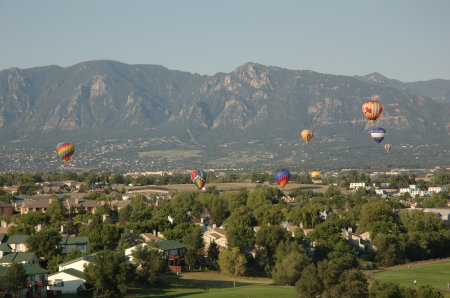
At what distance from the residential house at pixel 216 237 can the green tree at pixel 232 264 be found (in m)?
7.25

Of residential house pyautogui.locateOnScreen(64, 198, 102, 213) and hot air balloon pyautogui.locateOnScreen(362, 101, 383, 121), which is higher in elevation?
hot air balloon pyautogui.locateOnScreen(362, 101, 383, 121)

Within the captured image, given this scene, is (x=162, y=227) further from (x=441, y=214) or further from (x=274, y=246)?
(x=441, y=214)

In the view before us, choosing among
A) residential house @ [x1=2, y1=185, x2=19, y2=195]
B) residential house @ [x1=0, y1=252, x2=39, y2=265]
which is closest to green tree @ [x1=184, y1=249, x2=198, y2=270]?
residential house @ [x1=0, y1=252, x2=39, y2=265]

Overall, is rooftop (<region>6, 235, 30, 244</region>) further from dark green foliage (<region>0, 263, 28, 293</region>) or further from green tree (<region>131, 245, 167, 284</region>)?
dark green foliage (<region>0, 263, 28, 293</region>)

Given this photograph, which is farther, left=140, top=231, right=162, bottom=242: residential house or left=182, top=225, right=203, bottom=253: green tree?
left=140, top=231, right=162, bottom=242: residential house

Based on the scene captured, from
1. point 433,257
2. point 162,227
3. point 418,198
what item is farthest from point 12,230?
point 418,198

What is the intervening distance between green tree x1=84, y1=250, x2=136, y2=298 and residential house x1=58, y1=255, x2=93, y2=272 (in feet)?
13.4

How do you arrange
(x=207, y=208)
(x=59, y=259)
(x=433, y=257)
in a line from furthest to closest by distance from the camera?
(x=207, y=208) → (x=433, y=257) → (x=59, y=259)

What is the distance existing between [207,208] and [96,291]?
64515 millimetres

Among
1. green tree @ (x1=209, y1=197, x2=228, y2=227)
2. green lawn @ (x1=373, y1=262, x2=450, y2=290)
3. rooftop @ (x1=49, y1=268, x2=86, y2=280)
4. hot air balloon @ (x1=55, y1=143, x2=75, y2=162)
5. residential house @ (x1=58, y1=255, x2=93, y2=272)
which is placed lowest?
green lawn @ (x1=373, y1=262, x2=450, y2=290)

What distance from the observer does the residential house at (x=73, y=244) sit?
8181 cm

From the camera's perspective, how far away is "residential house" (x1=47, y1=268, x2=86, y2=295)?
220 ft

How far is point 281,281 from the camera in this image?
252 feet

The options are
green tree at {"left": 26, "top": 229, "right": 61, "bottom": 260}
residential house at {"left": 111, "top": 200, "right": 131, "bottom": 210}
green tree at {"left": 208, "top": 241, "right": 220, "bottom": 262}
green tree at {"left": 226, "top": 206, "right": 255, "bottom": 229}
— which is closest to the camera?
green tree at {"left": 26, "top": 229, "right": 61, "bottom": 260}
